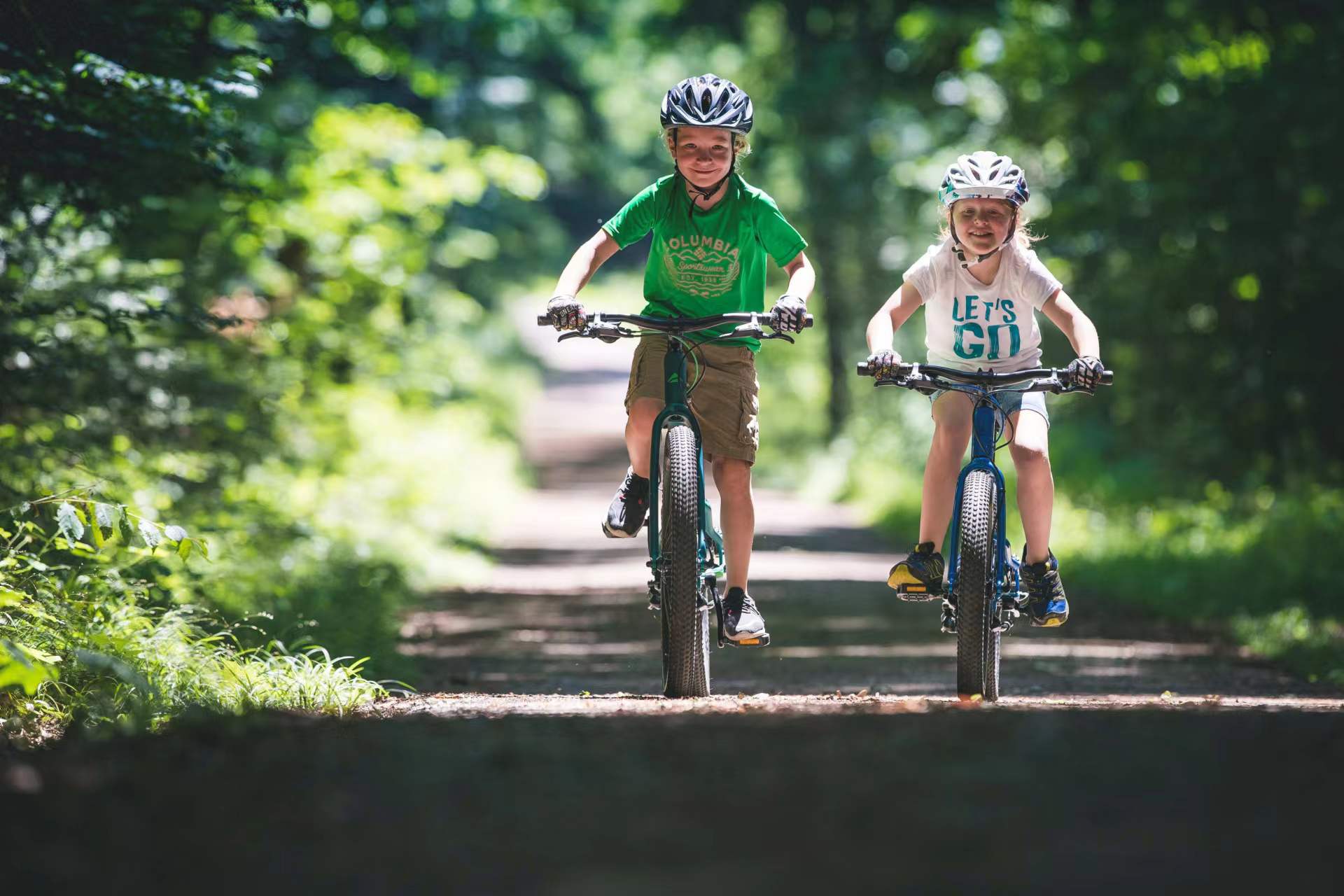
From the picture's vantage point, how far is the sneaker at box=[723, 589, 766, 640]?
671 cm

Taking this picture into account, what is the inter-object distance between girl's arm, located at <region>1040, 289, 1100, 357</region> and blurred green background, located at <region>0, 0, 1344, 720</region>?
3115 millimetres

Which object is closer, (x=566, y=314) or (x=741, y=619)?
(x=566, y=314)

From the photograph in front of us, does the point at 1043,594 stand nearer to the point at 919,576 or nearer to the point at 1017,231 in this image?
the point at 919,576

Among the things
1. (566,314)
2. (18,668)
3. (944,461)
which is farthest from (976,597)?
(18,668)

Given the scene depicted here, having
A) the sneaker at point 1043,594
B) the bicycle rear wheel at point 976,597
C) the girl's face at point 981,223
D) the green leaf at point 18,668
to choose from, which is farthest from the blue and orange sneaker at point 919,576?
the green leaf at point 18,668

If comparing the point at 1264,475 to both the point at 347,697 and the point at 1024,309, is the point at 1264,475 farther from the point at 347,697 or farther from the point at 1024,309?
the point at 347,697

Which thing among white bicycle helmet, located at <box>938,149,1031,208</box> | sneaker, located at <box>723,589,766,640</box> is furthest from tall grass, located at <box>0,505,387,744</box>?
white bicycle helmet, located at <box>938,149,1031,208</box>

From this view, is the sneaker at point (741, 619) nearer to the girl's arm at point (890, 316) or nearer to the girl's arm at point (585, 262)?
the girl's arm at point (890, 316)

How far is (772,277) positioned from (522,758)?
92.7ft

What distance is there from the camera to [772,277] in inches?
1261

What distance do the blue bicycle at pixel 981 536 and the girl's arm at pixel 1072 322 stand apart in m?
0.18

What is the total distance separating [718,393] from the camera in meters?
6.92

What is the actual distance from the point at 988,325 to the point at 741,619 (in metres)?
1.63

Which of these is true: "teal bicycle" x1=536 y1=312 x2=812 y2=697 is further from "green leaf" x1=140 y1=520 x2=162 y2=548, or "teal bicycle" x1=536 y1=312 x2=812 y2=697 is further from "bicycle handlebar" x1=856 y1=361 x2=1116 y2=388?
"green leaf" x1=140 y1=520 x2=162 y2=548
